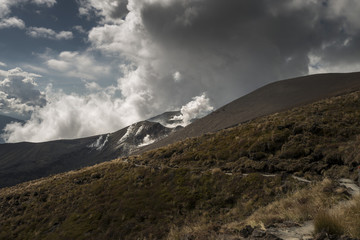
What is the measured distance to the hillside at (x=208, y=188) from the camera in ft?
51.2

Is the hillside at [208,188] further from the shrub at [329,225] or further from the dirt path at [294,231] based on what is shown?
the shrub at [329,225]

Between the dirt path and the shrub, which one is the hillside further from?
the shrub

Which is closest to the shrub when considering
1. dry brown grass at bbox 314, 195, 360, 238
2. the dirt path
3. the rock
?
dry brown grass at bbox 314, 195, 360, 238

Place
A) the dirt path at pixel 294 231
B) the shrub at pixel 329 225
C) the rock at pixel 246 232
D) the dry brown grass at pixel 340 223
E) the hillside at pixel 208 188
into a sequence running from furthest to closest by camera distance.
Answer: the hillside at pixel 208 188, the rock at pixel 246 232, the dirt path at pixel 294 231, the shrub at pixel 329 225, the dry brown grass at pixel 340 223

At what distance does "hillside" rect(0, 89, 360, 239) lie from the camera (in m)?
15.6

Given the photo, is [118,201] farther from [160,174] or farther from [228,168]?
[228,168]

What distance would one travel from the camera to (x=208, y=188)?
20719 millimetres

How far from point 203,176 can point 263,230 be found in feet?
53.4

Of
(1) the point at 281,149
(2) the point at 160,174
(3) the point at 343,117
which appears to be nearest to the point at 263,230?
(1) the point at 281,149

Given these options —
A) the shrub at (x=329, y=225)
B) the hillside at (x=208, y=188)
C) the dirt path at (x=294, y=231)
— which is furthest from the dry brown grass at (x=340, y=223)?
the hillside at (x=208, y=188)

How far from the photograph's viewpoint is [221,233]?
7887 mm

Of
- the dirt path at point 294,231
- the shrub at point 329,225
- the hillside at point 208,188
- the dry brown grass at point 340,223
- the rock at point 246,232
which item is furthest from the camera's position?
the hillside at point 208,188

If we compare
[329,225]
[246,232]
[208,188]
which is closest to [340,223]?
[329,225]

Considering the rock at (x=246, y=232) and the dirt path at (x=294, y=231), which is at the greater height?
the rock at (x=246, y=232)
